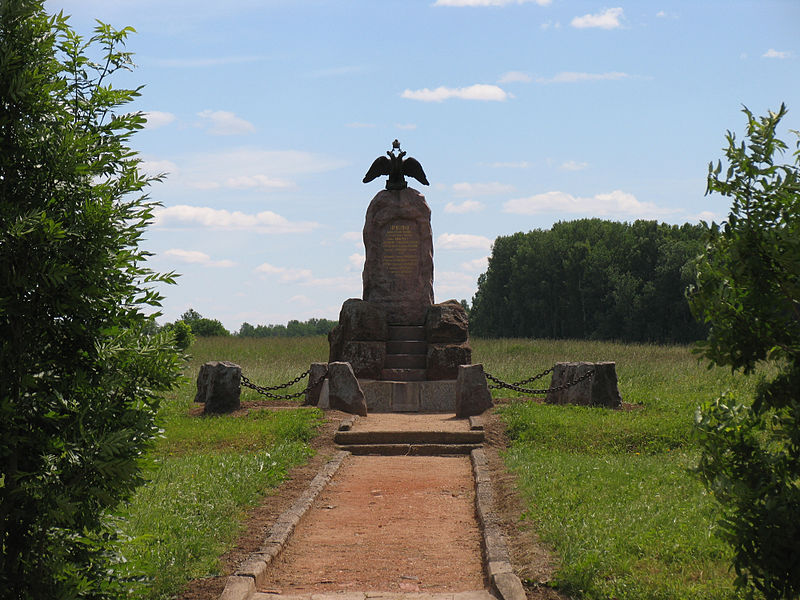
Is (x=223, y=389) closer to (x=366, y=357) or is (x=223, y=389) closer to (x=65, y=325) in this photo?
(x=366, y=357)

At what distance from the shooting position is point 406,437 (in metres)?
12.4

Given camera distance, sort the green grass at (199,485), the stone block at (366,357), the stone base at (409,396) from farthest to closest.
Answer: the stone block at (366,357)
the stone base at (409,396)
the green grass at (199,485)

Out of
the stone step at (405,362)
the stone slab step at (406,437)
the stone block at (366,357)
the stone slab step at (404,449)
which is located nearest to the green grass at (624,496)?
the stone slab step at (406,437)

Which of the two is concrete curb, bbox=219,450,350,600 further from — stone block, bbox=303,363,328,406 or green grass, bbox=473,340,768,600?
stone block, bbox=303,363,328,406

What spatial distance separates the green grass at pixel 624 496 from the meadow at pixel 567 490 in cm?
1

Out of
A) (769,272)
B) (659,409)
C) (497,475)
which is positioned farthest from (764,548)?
(659,409)

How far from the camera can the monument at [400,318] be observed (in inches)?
637

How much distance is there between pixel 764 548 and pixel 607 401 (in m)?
10.9

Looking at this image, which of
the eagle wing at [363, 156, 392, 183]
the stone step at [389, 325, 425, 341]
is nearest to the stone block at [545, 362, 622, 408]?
the stone step at [389, 325, 425, 341]

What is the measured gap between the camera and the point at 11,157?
173 inches

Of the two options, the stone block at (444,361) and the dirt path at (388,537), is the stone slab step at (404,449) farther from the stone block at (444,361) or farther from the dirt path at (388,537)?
the stone block at (444,361)

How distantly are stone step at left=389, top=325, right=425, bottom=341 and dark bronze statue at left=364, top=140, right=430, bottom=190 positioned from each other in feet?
10.3

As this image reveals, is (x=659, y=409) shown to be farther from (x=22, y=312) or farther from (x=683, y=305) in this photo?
(x=683, y=305)

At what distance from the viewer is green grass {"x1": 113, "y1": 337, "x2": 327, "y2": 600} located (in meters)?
6.10
